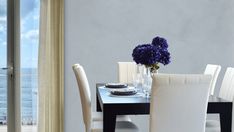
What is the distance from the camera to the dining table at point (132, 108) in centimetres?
263

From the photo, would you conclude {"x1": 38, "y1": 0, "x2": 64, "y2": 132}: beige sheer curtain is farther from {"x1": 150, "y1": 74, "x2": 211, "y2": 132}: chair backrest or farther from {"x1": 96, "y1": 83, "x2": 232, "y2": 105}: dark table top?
{"x1": 150, "y1": 74, "x2": 211, "y2": 132}: chair backrest

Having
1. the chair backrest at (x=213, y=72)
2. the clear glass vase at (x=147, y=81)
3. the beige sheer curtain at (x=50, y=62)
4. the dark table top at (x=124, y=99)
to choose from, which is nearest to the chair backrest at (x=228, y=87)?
the chair backrest at (x=213, y=72)

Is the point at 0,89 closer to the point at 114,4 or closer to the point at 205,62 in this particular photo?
the point at 114,4

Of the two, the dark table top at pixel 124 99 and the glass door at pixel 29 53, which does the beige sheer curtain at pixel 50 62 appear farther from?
the dark table top at pixel 124 99

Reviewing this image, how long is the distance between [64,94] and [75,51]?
585 mm

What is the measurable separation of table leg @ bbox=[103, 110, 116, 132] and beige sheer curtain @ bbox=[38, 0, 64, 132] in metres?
1.88

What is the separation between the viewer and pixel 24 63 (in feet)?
14.6

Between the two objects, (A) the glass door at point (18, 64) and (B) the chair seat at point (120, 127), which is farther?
(A) the glass door at point (18, 64)

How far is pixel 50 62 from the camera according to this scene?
4.42 meters

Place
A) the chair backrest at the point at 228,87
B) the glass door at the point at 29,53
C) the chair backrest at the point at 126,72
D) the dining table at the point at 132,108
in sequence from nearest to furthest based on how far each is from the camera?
1. the dining table at the point at 132,108
2. the chair backrest at the point at 228,87
3. the chair backrest at the point at 126,72
4. the glass door at the point at 29,53

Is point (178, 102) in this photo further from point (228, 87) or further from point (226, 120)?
point (228, 87)

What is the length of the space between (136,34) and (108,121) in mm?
2314

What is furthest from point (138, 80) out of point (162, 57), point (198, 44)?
point (198, 44)

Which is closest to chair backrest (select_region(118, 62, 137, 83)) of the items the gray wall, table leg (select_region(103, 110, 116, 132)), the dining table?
the gray wall
